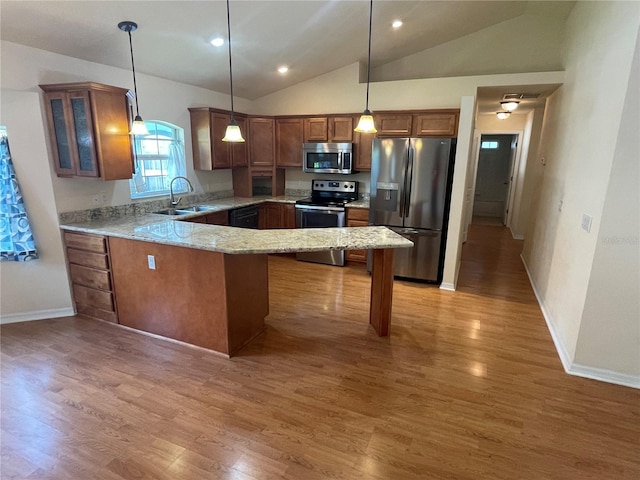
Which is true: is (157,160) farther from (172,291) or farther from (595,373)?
(595,373)

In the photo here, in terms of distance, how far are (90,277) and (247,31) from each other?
2845 millimetres

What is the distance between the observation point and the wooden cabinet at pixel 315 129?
512 cm

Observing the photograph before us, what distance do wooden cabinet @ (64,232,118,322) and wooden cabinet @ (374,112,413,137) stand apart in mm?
3459

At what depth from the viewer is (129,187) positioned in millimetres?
3949

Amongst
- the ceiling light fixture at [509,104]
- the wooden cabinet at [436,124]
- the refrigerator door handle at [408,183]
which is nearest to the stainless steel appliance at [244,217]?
the refrigerator door handle at [408,183]

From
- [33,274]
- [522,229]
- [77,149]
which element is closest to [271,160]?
[77,149]

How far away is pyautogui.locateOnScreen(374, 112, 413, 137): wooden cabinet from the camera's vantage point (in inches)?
175

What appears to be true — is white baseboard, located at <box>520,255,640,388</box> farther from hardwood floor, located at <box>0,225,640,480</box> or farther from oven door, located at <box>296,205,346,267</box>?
oven door, located at <box>296,205,346,267</box>

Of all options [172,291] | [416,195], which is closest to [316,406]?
[172,291]

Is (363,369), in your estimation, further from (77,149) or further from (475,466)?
(77,149)

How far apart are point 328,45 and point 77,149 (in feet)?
9.78

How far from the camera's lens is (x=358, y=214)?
481cm

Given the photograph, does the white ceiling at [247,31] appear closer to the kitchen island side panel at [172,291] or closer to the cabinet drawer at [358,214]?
the kitchen island side panel at [172,291]

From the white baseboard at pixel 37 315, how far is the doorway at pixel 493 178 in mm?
8560
